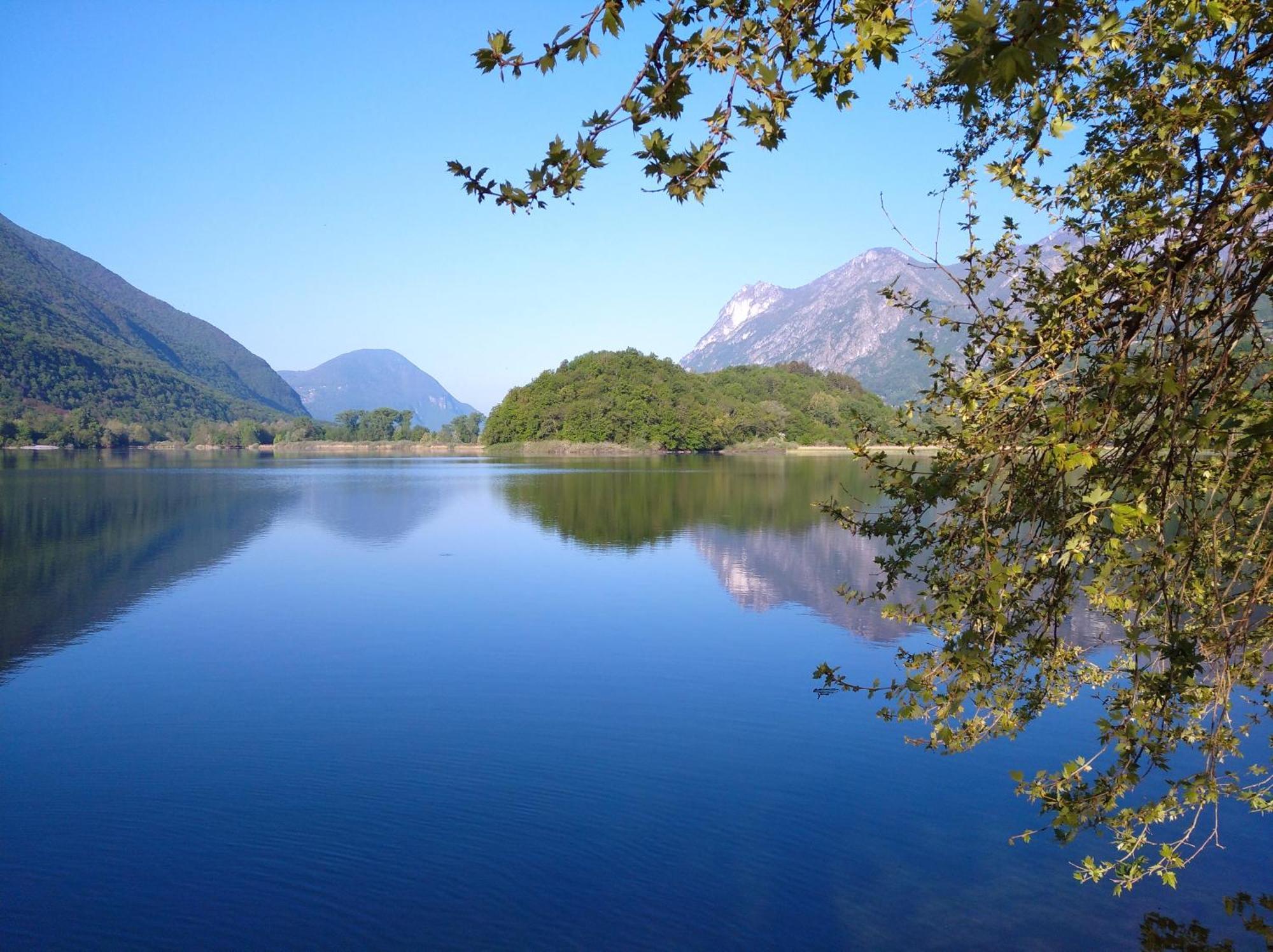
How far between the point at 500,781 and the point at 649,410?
104 meters

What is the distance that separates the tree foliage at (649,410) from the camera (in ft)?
367

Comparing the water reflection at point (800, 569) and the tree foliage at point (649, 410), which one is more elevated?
the tree foliage at point (649, 410)

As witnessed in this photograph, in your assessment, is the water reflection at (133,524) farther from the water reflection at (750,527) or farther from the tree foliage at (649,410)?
the tree foliage at (649,410)

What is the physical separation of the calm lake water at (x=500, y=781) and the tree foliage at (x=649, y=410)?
9219cm

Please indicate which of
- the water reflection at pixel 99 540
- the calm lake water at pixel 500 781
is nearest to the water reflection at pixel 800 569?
the calm lake water at pixel 500 781

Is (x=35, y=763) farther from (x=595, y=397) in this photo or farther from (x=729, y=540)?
(x=595, y=397)

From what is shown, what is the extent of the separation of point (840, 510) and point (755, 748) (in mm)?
5488

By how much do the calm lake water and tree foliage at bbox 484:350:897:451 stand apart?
302ft

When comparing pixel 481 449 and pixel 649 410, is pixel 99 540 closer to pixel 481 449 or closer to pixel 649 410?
pixel 649 410

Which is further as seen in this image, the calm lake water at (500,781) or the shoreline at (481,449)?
the shoreline at (481,449)

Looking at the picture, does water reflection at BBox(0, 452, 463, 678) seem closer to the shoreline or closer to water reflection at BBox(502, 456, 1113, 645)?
water reflection at BBox(502, 456, 1113, 645)

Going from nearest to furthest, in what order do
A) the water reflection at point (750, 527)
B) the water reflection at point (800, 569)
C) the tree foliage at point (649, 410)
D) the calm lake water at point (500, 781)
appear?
the calm lake water at point (500, 781), the water reflection at point (800, 569), the water reflection at point (750, 527), the tree foliage at point (649, 410)

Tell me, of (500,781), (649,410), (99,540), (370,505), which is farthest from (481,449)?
(500,781)

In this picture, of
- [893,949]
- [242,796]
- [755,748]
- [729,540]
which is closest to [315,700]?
[242,796]
